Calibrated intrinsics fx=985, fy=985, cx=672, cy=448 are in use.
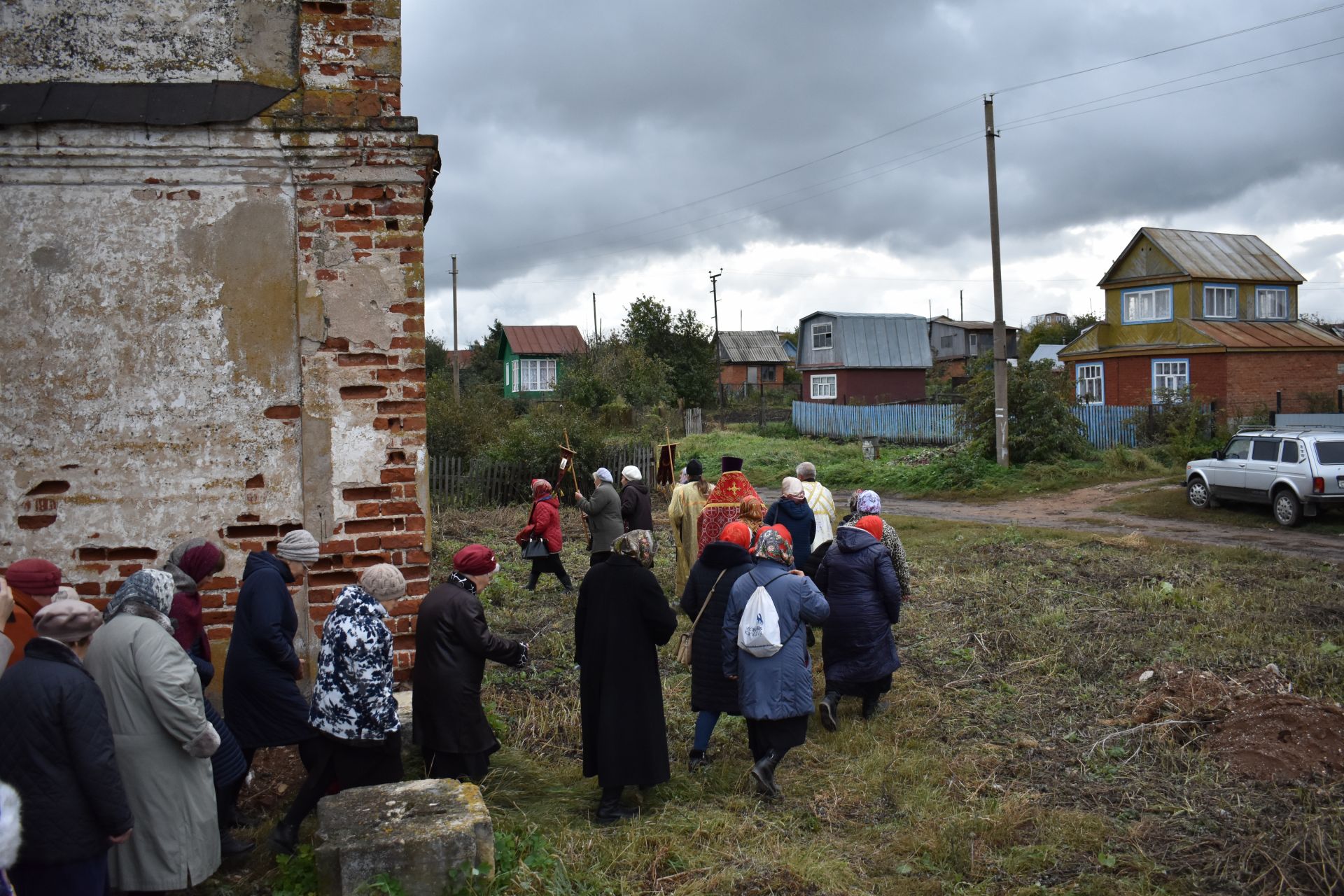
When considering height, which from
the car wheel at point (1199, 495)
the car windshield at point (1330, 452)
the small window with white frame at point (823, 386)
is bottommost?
the car wheel at point (1199, 495)

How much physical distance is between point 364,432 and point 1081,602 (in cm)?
779

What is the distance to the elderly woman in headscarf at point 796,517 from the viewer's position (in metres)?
9.07

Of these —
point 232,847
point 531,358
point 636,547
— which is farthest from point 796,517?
point 531,358

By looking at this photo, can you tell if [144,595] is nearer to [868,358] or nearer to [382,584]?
[382,584]

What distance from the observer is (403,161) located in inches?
219

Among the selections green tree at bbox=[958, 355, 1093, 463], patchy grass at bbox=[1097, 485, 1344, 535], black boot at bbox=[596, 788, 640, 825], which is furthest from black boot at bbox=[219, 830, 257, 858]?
green tree at bbox=[958, 355, 1093, 463]

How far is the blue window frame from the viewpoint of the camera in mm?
32812

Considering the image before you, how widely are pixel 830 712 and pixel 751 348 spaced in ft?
188

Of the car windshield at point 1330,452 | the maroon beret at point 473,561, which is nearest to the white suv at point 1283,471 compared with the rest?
the car windshield at point 1330,452

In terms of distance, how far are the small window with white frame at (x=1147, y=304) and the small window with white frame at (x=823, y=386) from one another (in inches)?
566

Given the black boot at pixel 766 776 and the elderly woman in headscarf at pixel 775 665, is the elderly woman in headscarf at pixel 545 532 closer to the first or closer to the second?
the elderly woman in headscarf at pixel 775 665

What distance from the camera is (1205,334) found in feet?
101

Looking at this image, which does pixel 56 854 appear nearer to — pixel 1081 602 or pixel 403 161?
pixel 403 161

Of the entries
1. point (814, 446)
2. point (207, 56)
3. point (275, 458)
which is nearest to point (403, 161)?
point (207, 56)
